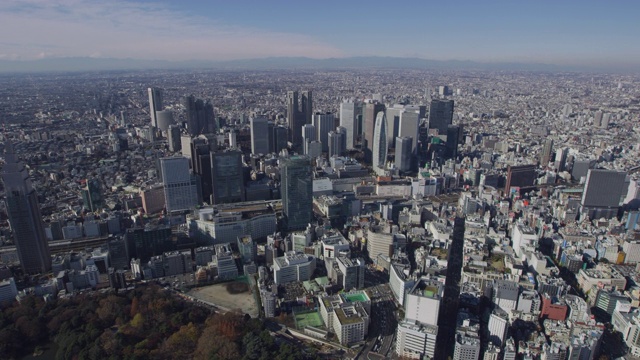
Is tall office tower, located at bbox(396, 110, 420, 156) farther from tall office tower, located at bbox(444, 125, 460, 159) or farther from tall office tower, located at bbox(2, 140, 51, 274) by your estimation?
tall office tower, located at bbox(2, 140, 51, 274)

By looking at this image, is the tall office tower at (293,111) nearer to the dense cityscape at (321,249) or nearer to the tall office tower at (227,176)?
the dense cityscape at (321,249)

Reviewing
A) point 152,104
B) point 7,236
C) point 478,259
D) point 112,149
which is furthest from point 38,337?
point 152,104

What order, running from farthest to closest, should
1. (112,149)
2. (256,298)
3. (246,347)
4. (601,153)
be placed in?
1. (112,149)
2. (601,153)
3. (256,298)
4. (246,347)

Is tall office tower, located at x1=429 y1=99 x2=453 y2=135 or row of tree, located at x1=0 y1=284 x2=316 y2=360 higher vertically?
tall office tower, located at x1=429 y1=99 x2=453 y2=135

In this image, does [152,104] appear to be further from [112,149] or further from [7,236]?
[7,236]

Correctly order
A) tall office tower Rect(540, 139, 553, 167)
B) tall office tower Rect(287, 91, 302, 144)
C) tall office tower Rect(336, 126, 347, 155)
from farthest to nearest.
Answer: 1. tall office tower Rect(287, 91, 302, 144)
2. tall office tower Rect(336, 126, 347, 155)
3. tall office tower Rect(540, 139, 553, 167)

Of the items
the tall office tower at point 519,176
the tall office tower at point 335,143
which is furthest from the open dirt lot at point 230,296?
the tall office tower at point 335,143

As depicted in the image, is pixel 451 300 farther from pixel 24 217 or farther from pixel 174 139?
pixel 174 139

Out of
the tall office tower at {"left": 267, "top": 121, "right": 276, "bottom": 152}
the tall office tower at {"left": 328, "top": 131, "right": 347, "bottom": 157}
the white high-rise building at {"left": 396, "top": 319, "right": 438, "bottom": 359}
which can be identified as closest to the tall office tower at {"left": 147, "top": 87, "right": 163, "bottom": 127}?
the tall office tower at {"left": 267, "top": 121, "right": 276, "bottom": 152}
